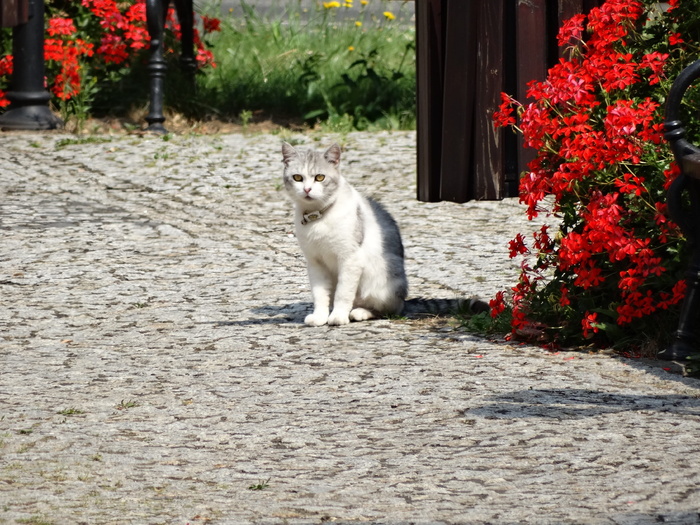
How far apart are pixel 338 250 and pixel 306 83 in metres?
5.90

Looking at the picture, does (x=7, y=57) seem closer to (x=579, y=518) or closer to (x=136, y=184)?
(x=136, y=184)

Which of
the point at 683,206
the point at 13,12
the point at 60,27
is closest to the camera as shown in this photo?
the point at 683,206

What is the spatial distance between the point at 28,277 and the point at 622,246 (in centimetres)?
344

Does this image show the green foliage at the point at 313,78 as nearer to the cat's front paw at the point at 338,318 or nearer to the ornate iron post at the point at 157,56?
the ornate iron post at the point at 157,56

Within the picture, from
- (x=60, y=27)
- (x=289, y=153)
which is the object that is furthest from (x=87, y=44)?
(x=289, y=153)

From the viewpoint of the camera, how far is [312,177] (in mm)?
5637

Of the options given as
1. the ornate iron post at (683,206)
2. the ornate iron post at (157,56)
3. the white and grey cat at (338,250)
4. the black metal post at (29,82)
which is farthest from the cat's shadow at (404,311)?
the black metal post at (29,82)

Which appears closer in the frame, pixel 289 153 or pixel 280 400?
pixel 280 400

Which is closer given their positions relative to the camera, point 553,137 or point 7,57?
point 553,137

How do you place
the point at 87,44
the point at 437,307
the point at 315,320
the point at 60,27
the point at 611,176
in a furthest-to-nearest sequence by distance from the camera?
the point at 87,44, the point at 60,27, the point at 437,307, the point at 315,320, the point at 611,176

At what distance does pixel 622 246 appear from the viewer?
4570 mm

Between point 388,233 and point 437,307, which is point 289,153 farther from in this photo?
point 437,307

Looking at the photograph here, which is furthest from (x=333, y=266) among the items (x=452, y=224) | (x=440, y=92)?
(x=452, y=224)

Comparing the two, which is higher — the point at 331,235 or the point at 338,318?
the point at 331,235
